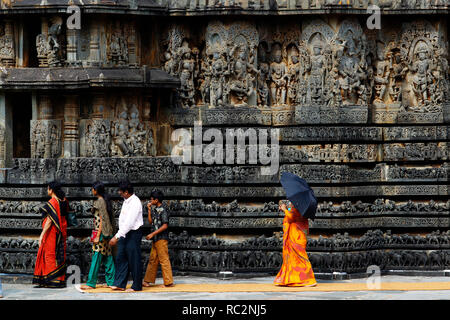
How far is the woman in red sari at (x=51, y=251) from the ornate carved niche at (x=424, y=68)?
6998 mm

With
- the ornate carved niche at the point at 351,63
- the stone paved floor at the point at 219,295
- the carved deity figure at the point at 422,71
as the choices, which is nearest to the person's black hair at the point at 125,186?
the stone paved floor at the point at 219,295

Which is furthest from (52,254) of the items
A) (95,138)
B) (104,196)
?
(95,138)

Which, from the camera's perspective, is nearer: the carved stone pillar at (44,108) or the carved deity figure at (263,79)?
the carved stone pillar at (44,108)

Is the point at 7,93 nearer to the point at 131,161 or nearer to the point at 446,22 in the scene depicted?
the point at 131,161

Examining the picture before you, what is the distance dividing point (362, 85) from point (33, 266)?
277 inches

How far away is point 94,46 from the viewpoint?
25.1 metres

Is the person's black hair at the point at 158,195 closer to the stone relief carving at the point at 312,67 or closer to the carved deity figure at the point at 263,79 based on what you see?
the stone relief carving at the point at 312,67

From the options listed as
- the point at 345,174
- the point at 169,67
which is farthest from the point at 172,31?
the point at 345,174

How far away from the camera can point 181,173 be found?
25453mm

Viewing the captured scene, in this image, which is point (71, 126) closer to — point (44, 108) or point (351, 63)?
point (44, 108)

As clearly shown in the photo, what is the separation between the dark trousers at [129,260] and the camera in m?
22.9

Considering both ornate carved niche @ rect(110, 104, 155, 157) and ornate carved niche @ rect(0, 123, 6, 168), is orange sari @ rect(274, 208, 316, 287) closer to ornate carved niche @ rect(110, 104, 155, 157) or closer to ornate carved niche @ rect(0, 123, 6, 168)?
ornate carved niche @ rect(110, 104, 155, 157)

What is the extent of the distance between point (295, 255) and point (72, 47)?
19.0 ft

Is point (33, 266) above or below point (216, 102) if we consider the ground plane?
below
